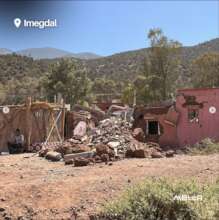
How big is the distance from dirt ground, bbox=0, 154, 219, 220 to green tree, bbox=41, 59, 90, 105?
2608 centimetres

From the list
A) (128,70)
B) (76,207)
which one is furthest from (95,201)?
(128,70)

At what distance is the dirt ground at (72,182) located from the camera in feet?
27.5

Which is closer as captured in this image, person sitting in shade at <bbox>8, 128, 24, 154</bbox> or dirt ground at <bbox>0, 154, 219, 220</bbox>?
dirt ground at <bbox>0, 154, 219, 220</bbox>

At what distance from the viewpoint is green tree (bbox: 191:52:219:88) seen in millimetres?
35312

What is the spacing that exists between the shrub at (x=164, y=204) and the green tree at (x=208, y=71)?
28756mm

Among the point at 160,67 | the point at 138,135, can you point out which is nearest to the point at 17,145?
the point at 138,135

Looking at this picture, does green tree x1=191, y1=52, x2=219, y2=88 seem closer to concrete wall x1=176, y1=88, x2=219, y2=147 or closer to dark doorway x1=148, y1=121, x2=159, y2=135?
dark doorway x1=148, y1=121, x2=159, y2=135

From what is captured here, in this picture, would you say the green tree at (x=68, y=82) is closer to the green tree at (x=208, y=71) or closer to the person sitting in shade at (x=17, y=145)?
the green tree at (x=208, y=71)

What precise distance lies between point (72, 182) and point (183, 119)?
1316cm

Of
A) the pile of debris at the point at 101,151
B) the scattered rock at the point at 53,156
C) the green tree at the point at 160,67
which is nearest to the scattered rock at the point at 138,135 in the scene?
the pile of debris at the point at 101,151

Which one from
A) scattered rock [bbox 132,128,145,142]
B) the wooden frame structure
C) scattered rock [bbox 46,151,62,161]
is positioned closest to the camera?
scattered rock [bbox 46,151,62,161]

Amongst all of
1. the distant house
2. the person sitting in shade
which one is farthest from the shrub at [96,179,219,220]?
the distant house

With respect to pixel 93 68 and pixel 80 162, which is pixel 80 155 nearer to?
pixel 80 162

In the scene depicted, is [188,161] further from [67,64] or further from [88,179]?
[67,64]
